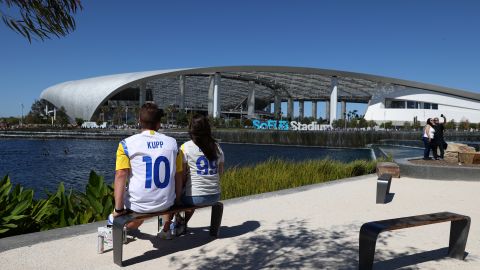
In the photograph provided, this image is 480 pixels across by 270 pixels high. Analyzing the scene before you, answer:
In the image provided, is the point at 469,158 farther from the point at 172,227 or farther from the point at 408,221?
the point at 172,227

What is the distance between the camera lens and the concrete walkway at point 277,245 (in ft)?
13.2

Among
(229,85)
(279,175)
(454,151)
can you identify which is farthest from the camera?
(229,85)

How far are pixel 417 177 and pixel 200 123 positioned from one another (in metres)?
8.75

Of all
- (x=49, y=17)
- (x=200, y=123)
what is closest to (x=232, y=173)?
→ (x=200, y=123)

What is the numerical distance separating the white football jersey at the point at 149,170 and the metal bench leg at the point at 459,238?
2.99 metres

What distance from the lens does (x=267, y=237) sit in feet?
16.5

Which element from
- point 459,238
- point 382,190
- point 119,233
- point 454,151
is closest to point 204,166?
point 119,233

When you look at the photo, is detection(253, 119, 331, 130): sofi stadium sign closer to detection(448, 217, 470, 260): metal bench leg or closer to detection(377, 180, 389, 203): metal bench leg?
detection(377, 180, 389, 203): metal bench leg

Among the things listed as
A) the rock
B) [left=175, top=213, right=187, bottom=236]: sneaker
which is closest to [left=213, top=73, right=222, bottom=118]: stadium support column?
the rock

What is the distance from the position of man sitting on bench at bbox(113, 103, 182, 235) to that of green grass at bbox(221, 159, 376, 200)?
440 cm

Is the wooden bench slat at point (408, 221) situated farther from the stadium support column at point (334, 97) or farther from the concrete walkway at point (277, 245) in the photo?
the stadium support column at point (334, 97)

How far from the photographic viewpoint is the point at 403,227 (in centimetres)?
387

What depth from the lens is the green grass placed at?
9.08 meters

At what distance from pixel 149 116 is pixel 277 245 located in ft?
6.65
